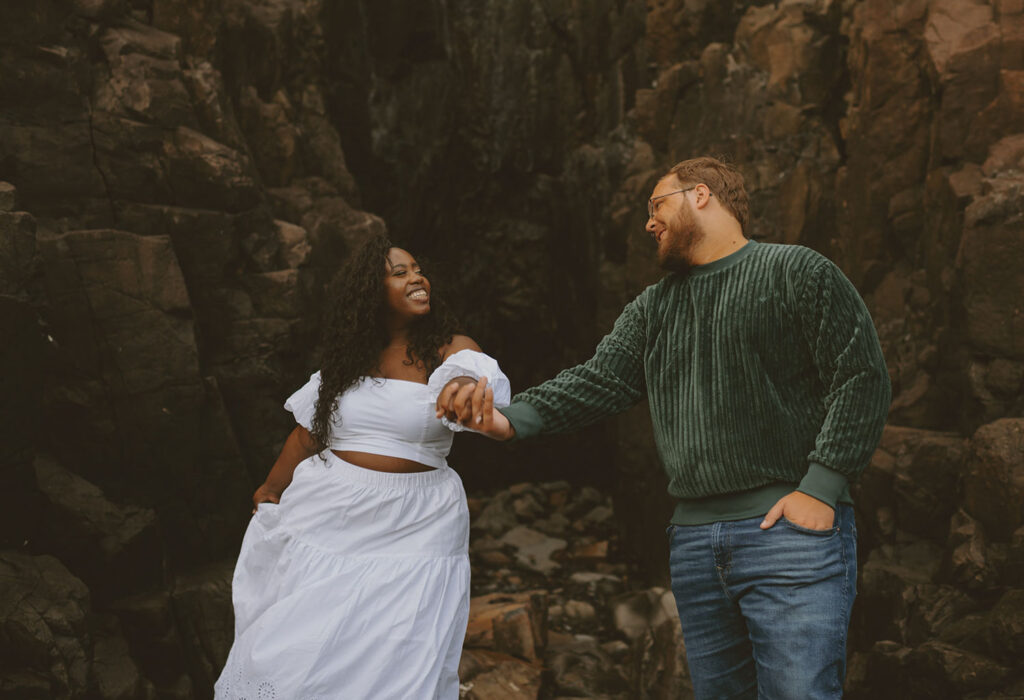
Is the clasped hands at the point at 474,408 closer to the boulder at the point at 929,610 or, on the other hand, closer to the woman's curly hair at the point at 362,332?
the woman's curly hair at the point at 362,332

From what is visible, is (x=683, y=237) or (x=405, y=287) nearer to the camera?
(x=683, y=237)

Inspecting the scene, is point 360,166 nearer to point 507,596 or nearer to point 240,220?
point 240,220

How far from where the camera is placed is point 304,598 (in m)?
2.91

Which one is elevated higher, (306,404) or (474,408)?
(474,408)

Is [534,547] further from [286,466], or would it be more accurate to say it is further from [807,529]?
[807,529]

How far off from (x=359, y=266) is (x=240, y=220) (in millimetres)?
3045

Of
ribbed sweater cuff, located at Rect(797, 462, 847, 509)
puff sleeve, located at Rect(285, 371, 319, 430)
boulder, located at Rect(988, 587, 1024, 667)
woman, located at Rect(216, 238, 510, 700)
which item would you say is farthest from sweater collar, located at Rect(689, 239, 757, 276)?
boulder, located at Rect(988, 587, 1024, 667)

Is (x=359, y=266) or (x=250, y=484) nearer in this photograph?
(x=359, y=266)

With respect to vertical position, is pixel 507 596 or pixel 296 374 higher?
pixel 296 374

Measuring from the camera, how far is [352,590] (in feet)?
9.59

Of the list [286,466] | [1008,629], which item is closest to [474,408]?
[286,466]

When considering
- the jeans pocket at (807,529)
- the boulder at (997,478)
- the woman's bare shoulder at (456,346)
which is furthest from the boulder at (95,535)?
the boulder at (997,478)

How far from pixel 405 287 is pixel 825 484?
183cm

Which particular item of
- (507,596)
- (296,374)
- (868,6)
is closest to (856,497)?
(507,596)
